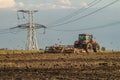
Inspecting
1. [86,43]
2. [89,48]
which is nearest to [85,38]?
[86,43]

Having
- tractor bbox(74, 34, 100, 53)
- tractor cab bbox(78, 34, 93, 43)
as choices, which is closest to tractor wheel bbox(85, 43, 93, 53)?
tractor bbox(74, 34, 100, 53)

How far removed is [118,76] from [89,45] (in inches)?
1575

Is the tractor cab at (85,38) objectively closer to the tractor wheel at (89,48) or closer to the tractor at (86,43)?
the tractor at (86,43)

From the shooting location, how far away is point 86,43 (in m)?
60.9

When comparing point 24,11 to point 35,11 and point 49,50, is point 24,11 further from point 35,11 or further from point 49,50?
point 49,50

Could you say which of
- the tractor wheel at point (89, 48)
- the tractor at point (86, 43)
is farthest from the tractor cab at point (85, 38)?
the tractor wheel at point (89, 48)

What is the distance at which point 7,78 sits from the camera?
2116 centimetres

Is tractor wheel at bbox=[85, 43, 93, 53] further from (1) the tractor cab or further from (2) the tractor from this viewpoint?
(1) the tractor cab

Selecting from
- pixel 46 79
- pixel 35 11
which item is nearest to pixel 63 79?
pixel 46 79

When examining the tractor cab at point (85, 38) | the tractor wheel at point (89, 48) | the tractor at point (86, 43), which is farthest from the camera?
the tractor cab at point (85, 38)

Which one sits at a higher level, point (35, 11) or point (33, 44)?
point (35, 11)

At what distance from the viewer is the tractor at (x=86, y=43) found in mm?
61000

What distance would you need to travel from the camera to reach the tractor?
200 ft

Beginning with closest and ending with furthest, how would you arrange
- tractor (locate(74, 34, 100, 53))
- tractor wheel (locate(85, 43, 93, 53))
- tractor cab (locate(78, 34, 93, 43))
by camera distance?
tractor wheel (locate(85, 43, 93, 53)), tractor (locate(74, 34, 100, 53)), tractor cab (locate(78, 34, 93, 43))
